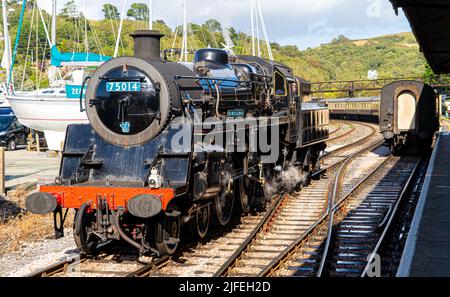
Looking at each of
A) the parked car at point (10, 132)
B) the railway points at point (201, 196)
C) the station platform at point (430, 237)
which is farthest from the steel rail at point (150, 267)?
the parked car at point (10, 132)

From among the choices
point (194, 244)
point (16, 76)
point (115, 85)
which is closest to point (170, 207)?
point (194, 244)

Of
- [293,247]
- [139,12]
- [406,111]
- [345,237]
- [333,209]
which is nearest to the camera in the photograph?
[293,247]

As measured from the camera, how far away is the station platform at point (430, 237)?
620cm

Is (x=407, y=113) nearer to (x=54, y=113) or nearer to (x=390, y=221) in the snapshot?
(x=390, y=221)

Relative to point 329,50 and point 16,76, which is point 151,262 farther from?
point 329,50

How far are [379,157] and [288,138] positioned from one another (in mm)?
10468

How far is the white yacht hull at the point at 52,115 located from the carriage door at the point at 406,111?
12.8 m

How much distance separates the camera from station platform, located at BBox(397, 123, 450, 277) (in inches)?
244

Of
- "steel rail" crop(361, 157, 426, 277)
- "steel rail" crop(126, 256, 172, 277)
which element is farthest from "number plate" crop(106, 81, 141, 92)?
"steel rail" crop(361, 157, 426, 277)

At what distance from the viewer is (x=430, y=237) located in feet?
24.7

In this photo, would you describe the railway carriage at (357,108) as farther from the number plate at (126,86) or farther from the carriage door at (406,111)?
the number plate at (126,86)

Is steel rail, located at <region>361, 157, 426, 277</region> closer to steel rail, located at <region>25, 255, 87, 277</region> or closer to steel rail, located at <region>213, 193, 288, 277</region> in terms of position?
steel rail, located at <region>213, 193, 288, 277</region>

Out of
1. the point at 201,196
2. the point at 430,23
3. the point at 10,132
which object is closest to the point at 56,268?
the point at 201,196

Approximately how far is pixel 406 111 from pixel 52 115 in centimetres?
1451
